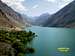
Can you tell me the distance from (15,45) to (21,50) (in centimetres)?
556

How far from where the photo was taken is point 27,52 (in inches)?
3880

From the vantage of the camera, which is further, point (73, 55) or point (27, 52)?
point (27, 52)

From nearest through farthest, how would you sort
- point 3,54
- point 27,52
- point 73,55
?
point 3,54 < point 73,55 < point 27,52

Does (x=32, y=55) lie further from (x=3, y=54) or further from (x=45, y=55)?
(x=3, y=54)

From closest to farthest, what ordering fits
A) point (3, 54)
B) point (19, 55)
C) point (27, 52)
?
point (3, 54) → point (19, 55) → point (27, 52)

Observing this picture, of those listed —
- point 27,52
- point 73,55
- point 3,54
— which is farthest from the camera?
point 27,52

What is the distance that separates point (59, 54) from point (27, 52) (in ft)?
46.8

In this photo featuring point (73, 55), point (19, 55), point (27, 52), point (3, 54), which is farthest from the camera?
point (27, 52)

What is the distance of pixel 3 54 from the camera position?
78562 millimetres

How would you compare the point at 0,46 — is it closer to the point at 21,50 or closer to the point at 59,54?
the point at 21,50

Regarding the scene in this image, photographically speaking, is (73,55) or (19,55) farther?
(73,55)

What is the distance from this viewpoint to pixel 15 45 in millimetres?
99375

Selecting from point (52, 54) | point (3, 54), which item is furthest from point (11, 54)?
point (52, 54)

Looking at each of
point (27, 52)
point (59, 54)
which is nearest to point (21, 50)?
point (27, 52)
